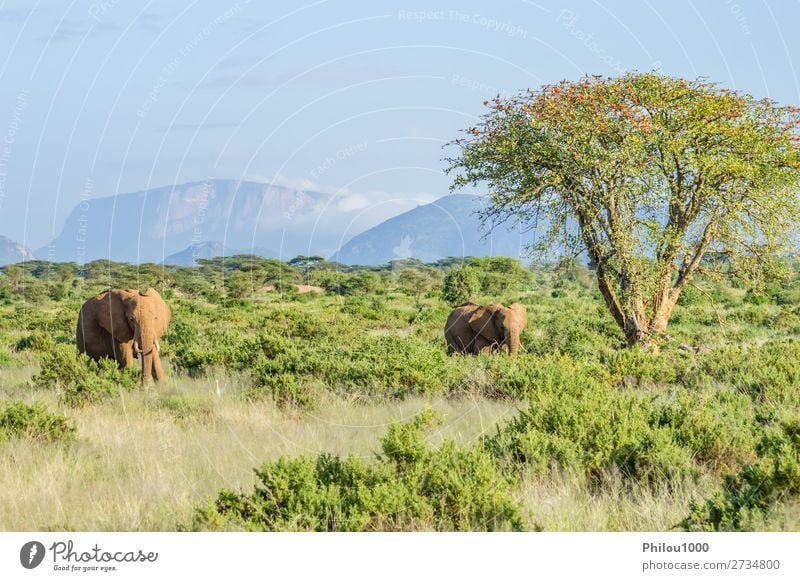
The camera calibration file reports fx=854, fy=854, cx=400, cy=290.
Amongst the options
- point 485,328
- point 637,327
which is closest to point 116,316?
point 485,328

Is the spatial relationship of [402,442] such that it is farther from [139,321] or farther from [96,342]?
[96,342]

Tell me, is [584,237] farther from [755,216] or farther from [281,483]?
[281,483]

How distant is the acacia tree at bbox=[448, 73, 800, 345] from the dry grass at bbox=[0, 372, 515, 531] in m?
6.64

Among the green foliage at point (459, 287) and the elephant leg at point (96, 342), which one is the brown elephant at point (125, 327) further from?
the green foliage at point (459, 287)

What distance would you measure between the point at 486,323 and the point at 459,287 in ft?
70.9

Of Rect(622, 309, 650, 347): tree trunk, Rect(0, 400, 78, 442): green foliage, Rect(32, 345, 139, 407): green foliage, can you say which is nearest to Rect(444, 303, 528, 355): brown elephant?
Rect(622, 309, 650, 347): tree trunk

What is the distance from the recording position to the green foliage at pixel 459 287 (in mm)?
41281

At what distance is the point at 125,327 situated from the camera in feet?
49.2

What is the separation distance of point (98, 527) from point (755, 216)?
15.5 meters

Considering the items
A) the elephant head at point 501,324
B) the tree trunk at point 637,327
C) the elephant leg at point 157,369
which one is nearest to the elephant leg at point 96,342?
the elephant leg at point 157,369

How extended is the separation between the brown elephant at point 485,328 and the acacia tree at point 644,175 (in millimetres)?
2300

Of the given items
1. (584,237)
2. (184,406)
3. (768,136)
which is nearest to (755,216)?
(768,136)

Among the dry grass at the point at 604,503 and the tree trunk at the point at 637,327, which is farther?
the tree trunk at the point at 637,327

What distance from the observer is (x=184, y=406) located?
12312 millimetres
